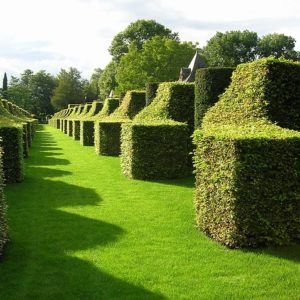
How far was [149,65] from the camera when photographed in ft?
222

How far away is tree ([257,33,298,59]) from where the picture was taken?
3228 inches

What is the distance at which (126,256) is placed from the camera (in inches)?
295

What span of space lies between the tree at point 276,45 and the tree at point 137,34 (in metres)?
16.1

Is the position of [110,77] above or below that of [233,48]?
below

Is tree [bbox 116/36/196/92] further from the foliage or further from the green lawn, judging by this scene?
the green lawn

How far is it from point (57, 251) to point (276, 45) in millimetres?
81612

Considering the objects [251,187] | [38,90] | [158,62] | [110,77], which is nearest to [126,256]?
[251,187]

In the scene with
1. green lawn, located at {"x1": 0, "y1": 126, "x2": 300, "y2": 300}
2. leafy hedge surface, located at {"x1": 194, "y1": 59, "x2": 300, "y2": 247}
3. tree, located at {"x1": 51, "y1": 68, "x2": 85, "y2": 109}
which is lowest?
green lawn, located at {"x1": 0, "y1": 126, "x2": 300, "y2": 300}

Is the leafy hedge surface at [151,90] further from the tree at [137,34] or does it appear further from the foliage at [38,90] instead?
the foliage at [38,90]

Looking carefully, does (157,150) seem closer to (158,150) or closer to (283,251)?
(158,150)

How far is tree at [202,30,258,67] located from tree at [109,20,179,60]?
850 centimetres

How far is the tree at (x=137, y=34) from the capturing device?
82.9m

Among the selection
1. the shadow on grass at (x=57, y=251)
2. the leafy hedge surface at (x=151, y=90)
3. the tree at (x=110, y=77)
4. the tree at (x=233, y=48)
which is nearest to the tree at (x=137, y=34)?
the tree at (x=110, y=77)

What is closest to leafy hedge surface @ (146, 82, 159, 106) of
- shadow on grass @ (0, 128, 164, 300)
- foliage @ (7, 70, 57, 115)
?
shadow on grass @ (0, 128, 164, 300)
